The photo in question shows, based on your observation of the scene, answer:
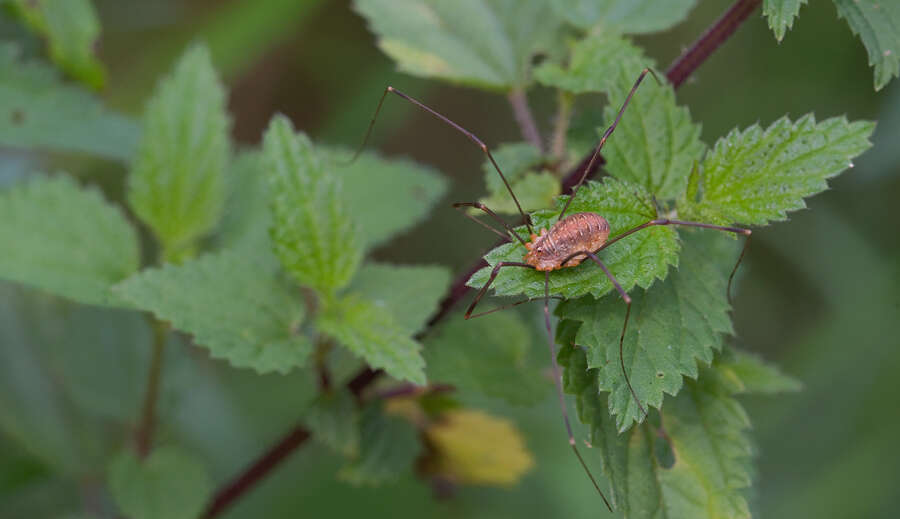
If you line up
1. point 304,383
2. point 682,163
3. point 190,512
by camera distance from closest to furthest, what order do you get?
1. point 682,163
2. point 190,512
3. point 304,383

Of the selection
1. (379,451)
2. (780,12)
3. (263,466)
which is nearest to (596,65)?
(780,12)

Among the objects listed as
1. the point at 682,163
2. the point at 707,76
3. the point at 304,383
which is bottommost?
the point at 304,383

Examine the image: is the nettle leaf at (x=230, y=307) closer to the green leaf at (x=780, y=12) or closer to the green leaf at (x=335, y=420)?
the green leaf at (x=335, y=420)

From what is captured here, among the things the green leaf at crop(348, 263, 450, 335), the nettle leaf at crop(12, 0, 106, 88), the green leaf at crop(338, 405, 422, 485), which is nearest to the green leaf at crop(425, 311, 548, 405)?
the green leaf at crop(348, 263, 450, 335)

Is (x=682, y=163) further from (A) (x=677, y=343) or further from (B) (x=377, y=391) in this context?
(B) (x=377, y=391)

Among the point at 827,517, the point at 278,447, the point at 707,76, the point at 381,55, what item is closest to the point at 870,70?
the point at 707,76

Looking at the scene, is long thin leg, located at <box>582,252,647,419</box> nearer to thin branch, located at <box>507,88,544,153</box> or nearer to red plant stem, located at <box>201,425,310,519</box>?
thin branch, located at <box>507,88,544,153</box>

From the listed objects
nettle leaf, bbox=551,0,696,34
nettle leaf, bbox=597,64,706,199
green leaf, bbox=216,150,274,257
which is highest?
nettle leaf, bbox=551,0,696,34

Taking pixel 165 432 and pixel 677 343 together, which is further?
pixel 165 432

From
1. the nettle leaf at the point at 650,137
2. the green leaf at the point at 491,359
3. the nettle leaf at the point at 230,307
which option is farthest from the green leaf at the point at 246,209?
the nettle leaf at the point at 650,137
